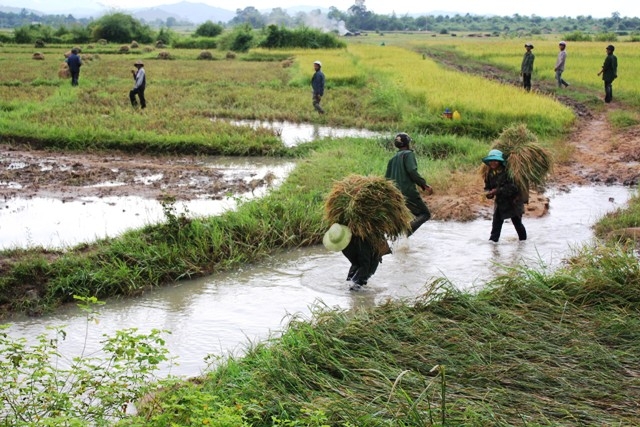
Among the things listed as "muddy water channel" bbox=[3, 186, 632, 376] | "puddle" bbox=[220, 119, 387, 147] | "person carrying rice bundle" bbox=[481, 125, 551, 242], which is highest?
"person carrying rice bundle" bbox=[481, 125, 551, 242]

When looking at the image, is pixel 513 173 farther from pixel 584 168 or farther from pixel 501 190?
pixel 584 168

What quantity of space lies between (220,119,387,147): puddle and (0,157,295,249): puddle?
3509mm

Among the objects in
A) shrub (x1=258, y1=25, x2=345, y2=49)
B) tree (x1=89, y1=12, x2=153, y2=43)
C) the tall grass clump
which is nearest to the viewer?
the tall grass clump

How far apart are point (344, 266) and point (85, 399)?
3.65 metres

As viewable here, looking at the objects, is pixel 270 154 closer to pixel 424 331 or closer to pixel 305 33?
pixel 424 331

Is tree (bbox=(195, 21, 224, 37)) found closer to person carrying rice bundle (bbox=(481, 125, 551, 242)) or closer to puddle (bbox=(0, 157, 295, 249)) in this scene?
puddle (bbox=(0, 157, 295, 249))

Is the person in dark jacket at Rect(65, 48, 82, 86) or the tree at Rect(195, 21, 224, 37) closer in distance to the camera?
the person in dark jacket at Rect(65, 48, 82, 86)

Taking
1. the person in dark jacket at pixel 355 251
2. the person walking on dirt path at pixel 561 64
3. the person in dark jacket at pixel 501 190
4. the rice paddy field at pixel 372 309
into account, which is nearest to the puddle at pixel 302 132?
the rice paddy field at pixel 372 309

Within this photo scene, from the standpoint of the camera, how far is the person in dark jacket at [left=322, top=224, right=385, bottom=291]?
6980mm

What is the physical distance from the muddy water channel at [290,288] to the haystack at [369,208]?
0.59 metres

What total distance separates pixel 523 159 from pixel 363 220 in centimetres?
278

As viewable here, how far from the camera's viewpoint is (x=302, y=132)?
16469mm

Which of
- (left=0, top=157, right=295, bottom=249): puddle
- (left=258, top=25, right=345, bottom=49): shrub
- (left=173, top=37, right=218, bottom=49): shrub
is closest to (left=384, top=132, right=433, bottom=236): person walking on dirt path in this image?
(left=0, top=157, right=295, bottom=249): puddle

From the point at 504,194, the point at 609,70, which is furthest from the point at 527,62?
the point at 504,194
